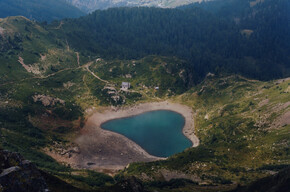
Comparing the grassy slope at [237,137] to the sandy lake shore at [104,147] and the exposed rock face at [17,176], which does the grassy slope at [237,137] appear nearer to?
the sandy lake shore at [104,147]

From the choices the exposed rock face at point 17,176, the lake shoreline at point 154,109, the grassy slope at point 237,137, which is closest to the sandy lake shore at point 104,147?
the lake shoreline at point 154,109

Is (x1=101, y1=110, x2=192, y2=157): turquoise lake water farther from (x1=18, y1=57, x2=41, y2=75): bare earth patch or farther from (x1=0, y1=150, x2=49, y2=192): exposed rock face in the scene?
(x1=0, y1=150, x2=49, y2=192): exposed rock face

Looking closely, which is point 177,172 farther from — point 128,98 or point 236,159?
point 128,98

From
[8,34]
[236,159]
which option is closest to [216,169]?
[236,159]

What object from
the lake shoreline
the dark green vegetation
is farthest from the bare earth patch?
the lake shoreline

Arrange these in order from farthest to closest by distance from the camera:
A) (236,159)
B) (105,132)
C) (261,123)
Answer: (105,132), (261,123), (236,159)

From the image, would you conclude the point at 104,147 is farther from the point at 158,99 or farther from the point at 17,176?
the point at 17,176
